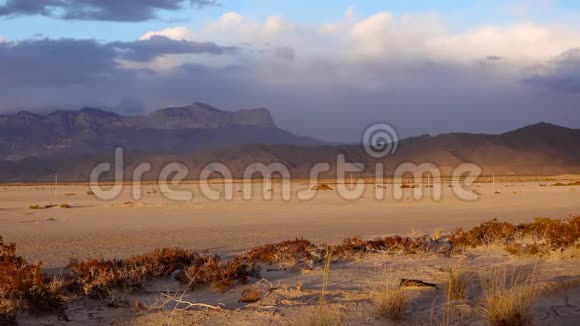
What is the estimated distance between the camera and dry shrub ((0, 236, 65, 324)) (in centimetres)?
768

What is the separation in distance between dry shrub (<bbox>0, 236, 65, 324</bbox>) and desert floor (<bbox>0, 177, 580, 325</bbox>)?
0.20 metres

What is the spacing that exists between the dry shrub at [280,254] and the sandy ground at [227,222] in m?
2.38

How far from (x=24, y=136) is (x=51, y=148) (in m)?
11.7

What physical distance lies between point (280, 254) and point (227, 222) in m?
11.7

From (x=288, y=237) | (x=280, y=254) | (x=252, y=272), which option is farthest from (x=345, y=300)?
(x=288, y=237)

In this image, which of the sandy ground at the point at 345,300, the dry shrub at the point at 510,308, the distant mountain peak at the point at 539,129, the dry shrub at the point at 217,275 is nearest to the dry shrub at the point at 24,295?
the sandy ground at the point at 345,300

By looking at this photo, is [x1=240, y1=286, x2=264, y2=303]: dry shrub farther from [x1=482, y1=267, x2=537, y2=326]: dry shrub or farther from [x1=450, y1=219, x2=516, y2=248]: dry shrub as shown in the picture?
[x1=450, y1=219, x2=516, y2=248]: dry shrub

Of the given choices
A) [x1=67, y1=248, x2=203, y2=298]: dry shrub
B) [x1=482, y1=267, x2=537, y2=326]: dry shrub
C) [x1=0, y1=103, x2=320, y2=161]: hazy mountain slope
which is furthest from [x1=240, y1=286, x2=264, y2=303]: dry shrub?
[x1=0, y1=103, x2=320, y2=161]: hazy mountain slope

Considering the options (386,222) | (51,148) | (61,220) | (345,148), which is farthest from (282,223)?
(51,148)

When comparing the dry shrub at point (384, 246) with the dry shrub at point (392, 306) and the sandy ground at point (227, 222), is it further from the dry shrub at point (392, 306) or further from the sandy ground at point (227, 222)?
the dry shrub at point (392, 306)

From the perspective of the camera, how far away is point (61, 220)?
971 inches

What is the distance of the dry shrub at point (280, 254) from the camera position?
11922 mm

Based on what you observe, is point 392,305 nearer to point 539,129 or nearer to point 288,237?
point 288,237

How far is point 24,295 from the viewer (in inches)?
311
